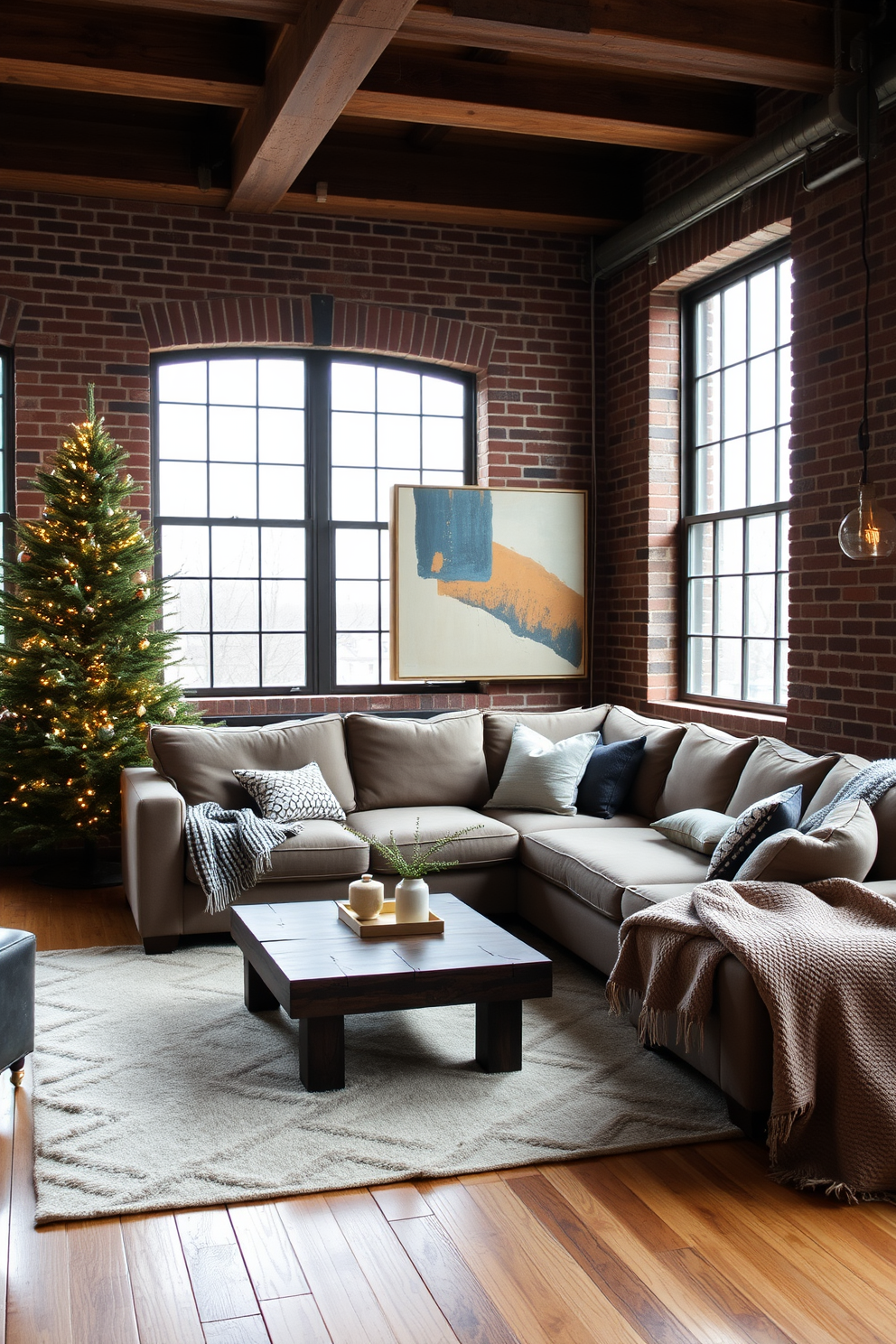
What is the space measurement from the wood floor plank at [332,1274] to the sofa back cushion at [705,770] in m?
2.50

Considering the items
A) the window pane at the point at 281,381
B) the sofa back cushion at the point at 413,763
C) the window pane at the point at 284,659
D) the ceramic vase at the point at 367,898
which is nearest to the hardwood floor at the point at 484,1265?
the ceramic vase at the point at 367,898

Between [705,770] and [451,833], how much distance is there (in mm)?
1055

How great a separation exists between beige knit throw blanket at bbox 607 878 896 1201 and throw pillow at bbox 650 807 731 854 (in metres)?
1.08

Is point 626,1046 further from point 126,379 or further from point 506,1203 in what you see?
point 126,379

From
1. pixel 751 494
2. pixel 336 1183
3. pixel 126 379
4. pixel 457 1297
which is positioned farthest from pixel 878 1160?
pixel 126 379

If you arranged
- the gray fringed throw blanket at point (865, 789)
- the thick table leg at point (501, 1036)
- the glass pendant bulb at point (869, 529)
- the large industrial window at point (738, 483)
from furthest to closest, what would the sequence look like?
the large industrial window at point (738, 483)
the glass pendant bulb at point (869, 529)
the gray fringed throw blanket at point (865, 789)
the thick table leg at point (501, 1036)

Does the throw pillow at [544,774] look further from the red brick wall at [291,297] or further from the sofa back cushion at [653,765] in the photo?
the red brick wall at [291,297]

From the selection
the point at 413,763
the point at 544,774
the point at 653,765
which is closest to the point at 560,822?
the point at 544,774

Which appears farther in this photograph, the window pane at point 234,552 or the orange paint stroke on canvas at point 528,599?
the orange paint stroke on canvas at point 528,599

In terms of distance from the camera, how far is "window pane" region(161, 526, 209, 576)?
20.7 feet

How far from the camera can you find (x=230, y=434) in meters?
6.42

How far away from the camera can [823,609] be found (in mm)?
4832

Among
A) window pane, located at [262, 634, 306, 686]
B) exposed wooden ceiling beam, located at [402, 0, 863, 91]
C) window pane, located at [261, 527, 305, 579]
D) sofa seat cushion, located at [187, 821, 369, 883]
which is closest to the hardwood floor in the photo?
sofa seat cushion, located at [187, 821, 369, 883]

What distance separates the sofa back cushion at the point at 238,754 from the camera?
5102 mm
